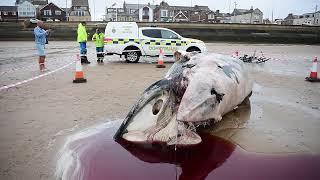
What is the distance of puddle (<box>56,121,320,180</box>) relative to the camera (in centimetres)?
335

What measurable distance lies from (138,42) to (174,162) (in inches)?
471

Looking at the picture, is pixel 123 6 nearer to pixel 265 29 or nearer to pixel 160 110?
pixel 265 29

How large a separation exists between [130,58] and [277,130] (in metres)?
11.0

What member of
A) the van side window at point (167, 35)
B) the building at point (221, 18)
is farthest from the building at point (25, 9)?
the van side window at point (167, 35)

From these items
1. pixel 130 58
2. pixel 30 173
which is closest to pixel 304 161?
pixel 30 173

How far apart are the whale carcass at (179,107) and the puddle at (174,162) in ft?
0.53

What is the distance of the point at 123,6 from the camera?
115625 millimetres

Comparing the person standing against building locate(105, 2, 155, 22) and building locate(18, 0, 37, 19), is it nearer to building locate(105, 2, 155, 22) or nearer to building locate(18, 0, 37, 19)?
building locate(105, 2, 155, 22)

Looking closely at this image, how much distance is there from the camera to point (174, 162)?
3562 mm

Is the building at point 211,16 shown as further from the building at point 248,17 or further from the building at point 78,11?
the building at point 78,11

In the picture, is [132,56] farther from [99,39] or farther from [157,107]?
[157,107]

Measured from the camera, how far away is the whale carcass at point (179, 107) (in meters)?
3.80

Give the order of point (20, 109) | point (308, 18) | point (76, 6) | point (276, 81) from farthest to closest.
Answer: point (308, 18) < point (76, 6) < point (276, 81) < point (20, 109)

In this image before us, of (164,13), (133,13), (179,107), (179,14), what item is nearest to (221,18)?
(179,14)
